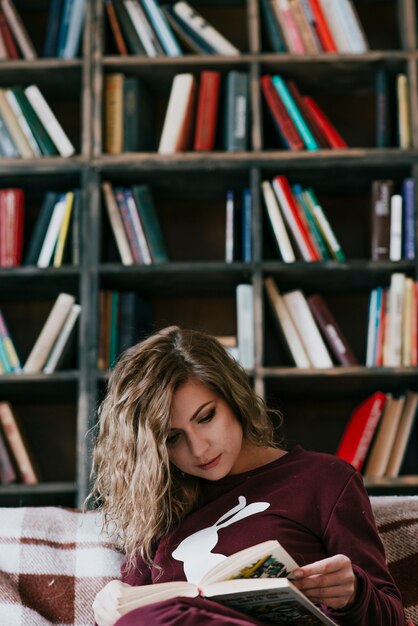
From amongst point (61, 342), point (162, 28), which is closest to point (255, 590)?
point (61, 342)

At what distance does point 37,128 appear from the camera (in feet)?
8.97

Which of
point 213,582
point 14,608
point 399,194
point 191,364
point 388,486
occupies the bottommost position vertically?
point 388,486

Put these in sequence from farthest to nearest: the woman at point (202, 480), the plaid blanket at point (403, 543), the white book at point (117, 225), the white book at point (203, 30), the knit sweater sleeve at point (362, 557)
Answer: the white book at point (203, 30) < the white book at point (117, 225) < the plaid blanket at point (403, 543) < the woman at point (202, 480) < the knit sweater sleeve at point (362, 557)

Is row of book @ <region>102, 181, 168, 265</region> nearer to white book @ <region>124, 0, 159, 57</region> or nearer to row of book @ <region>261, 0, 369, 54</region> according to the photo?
white book @ <region>124, 0, 159, 57</region>

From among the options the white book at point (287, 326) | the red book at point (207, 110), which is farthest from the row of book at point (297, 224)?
the red book at point (207, 110)

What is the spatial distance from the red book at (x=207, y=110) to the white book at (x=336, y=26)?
39 cm

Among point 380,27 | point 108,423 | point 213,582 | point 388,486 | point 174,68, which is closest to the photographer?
point 213,582

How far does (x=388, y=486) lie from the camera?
2537 millimetres

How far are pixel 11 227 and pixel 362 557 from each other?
1.77m

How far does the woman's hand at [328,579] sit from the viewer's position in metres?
1.16

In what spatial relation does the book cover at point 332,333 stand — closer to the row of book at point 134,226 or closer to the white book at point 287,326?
the white book at point 287,326

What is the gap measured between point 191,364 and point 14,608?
0.53 m

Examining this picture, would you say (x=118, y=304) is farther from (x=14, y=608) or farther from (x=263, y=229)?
(x=14, y=608)

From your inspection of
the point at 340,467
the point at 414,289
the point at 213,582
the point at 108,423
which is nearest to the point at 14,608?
the point at 108,423
